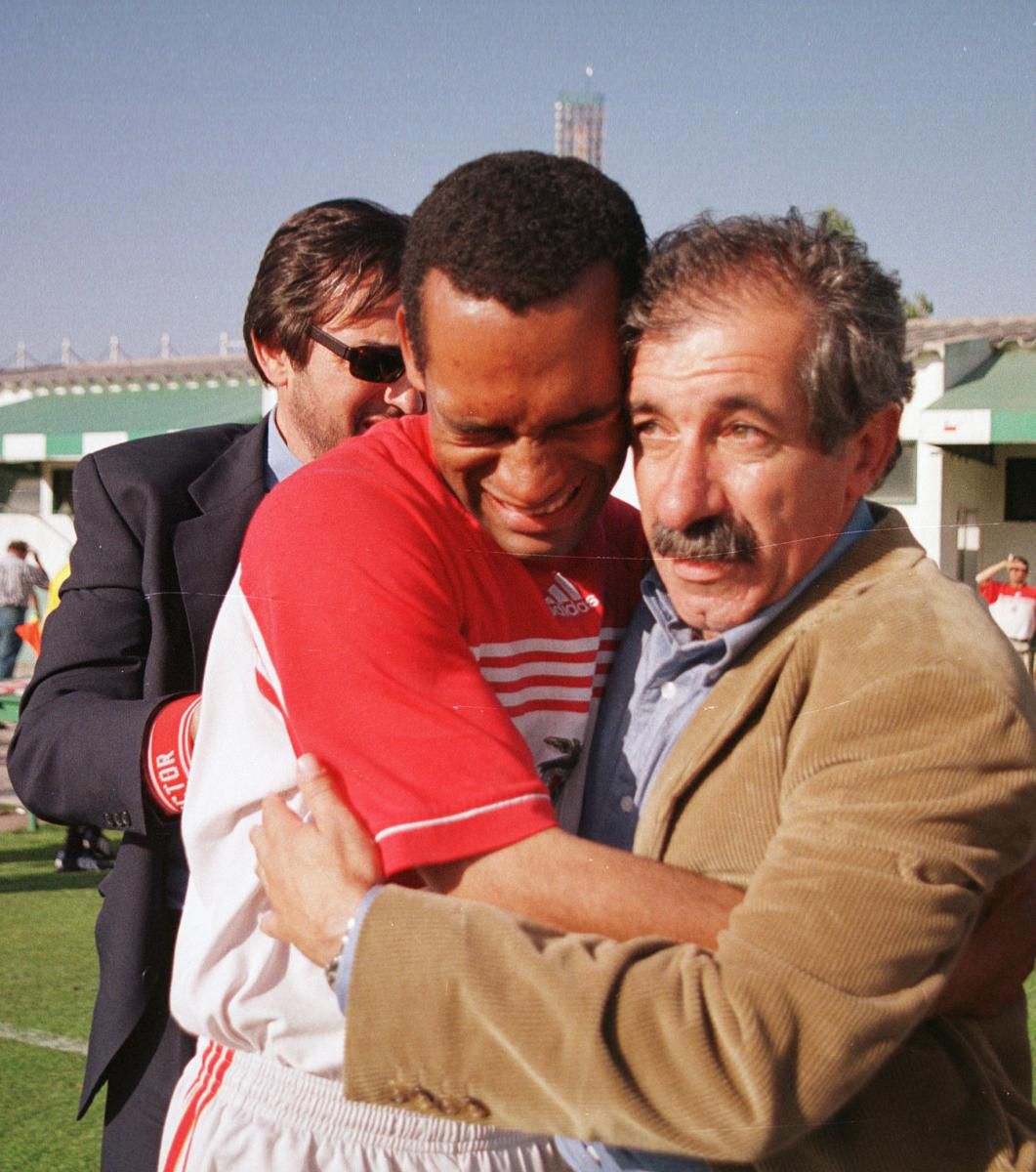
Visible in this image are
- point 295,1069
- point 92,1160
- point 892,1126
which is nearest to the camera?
point 892,1126

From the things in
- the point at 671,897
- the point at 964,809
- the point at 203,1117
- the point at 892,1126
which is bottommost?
the point at 203,1117

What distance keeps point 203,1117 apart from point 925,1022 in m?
0.88

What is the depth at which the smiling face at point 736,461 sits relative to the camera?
4.87 ft

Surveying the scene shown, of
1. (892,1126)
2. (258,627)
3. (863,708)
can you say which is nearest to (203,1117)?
(258,627)

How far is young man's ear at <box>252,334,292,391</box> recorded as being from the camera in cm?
269

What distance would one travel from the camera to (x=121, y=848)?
7.66 ft

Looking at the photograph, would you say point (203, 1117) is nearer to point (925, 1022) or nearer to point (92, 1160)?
point (925, 1022)

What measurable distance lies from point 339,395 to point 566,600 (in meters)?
1.01

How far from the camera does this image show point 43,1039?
5.34 meters

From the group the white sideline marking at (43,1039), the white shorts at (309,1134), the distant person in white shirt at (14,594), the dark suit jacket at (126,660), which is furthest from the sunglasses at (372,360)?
the distant person in white shirt at (14,594)

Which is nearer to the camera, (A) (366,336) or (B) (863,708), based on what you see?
(B) (863,708)

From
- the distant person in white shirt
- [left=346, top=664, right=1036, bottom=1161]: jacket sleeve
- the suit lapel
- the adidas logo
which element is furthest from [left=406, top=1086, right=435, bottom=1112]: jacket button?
the distant person in white shirt

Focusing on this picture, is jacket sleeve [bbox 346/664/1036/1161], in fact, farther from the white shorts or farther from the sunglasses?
the sunglasses

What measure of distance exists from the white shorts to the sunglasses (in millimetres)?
1274
